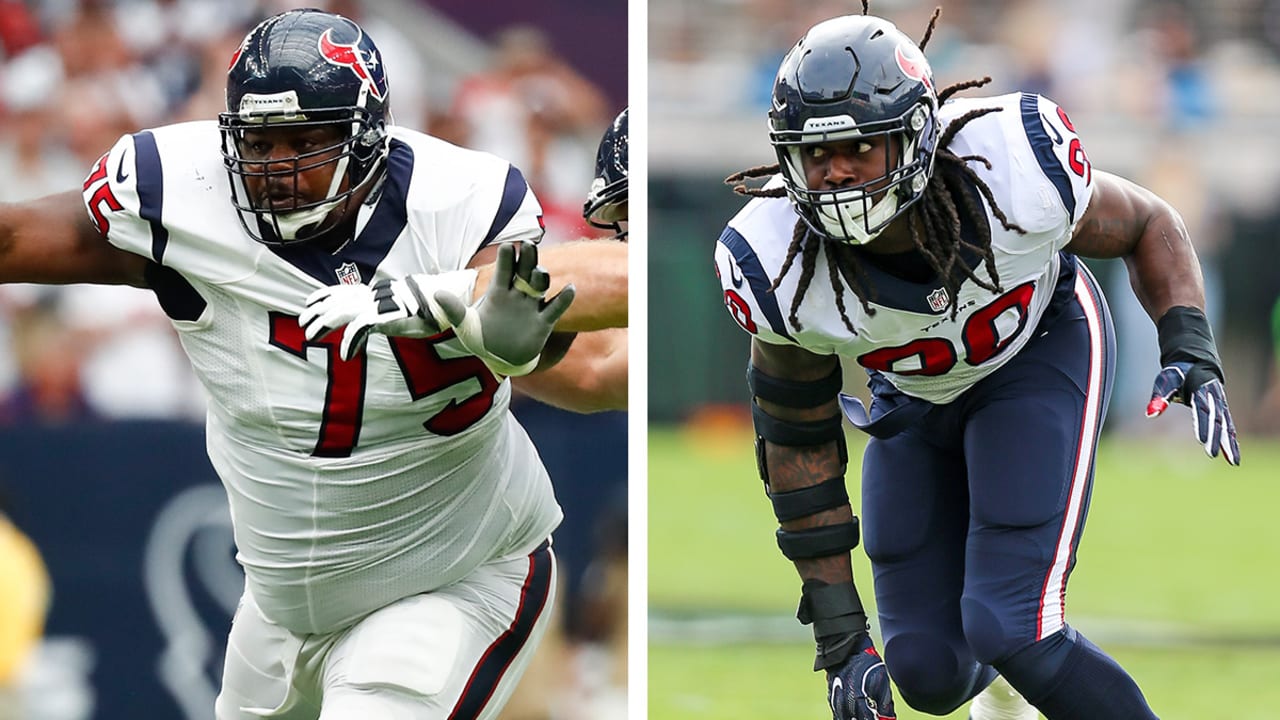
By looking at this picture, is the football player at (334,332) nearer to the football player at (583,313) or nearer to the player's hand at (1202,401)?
the football player at (583,313)

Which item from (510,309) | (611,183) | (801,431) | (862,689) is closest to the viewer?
(510,309)

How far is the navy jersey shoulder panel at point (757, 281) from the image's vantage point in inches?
116

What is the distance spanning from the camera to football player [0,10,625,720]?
108 inches

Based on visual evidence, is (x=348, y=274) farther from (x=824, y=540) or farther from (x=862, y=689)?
(x=862, y=689)

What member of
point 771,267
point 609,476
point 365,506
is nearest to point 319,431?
point 365,506

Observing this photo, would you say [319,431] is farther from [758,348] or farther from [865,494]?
[865,494]

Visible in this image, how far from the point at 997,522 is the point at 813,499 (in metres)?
0.34

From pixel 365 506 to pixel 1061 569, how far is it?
126cm

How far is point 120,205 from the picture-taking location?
277 cm

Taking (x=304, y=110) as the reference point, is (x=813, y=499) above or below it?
below

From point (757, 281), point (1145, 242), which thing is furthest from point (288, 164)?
point (1145, 242)

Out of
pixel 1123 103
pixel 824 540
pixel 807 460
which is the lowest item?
pixel 1123 103

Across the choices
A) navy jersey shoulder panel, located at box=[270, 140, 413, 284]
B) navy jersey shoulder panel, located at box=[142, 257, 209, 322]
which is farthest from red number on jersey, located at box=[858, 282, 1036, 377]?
navy jersey shoulder panel, located at box=[142, 257, 209, 322]

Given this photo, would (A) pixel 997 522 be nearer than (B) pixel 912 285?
No
